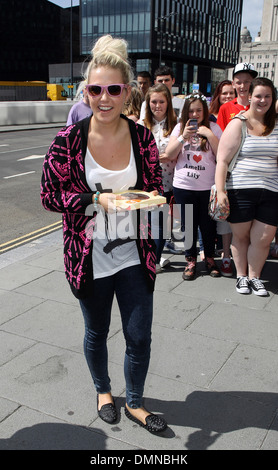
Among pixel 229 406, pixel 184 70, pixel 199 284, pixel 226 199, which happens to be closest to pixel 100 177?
pixel 229 406

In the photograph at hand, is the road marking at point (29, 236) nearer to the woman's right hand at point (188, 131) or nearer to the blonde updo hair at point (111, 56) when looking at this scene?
the woman's right hand at point (188, 131)

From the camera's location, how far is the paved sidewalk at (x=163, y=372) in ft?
7.94

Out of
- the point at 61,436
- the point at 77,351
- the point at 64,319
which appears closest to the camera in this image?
the point at 61,436

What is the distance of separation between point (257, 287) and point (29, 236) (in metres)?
3.54

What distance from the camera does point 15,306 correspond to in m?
3.95

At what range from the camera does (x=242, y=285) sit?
4340 mm

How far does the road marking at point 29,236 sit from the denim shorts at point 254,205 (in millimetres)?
3105

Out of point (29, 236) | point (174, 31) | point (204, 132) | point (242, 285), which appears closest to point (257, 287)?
point (242, 285)

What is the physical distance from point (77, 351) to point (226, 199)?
1.84 m

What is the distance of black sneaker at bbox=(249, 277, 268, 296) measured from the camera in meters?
4.24

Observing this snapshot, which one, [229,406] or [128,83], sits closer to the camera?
[128,83]

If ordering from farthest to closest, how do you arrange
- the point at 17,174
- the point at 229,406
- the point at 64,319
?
the point at 17,174
the point at 64,319
the point at 229,406

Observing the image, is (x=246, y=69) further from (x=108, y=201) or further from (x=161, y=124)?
(x=108, y=201)

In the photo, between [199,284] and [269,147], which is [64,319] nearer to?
[199,284]
